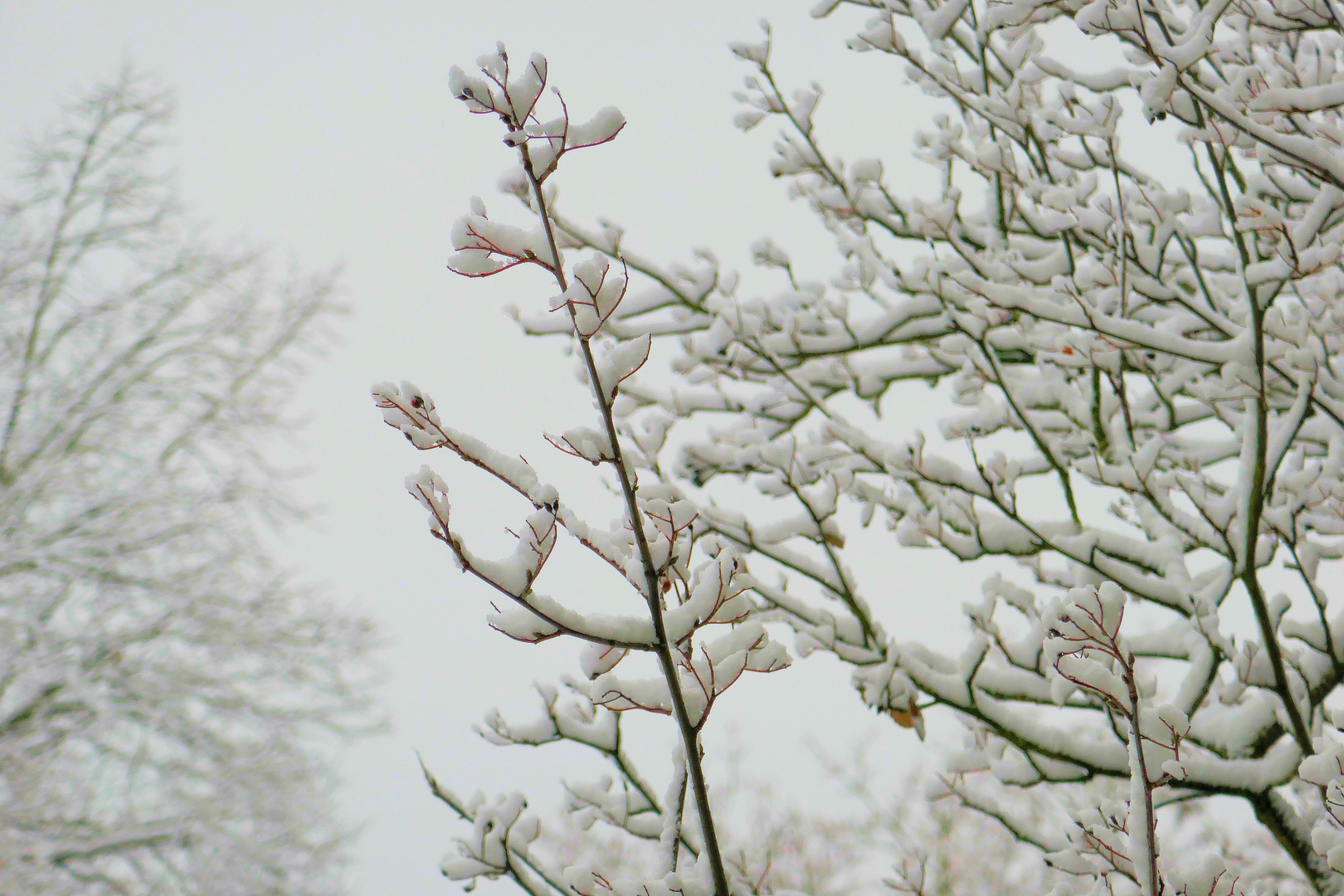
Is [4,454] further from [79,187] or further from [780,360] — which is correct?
[780,360]

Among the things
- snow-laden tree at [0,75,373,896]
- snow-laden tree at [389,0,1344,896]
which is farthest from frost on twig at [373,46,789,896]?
snow-laden tree at [0,75,373,896]

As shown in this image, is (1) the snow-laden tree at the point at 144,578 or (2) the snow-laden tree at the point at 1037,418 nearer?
(2) the snow-laden tree at the point at 1037,418

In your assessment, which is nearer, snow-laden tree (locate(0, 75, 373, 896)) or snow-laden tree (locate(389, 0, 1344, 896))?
snow-laden tree (locate(389, 0, 1344, 896))

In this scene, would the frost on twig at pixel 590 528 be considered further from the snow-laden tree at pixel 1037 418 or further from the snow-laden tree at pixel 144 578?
the snow-laden tree at pixel 144 578

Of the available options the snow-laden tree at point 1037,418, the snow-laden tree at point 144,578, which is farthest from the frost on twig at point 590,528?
the snow-laden tree at point 144,578

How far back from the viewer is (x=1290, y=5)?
5.30ft

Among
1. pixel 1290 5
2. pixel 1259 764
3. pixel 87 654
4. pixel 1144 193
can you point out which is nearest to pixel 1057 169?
pixel 1144 193

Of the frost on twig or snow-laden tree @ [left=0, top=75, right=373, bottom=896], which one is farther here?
snow-laden tree @ [left=0, top=75, right=373, bottom=896]

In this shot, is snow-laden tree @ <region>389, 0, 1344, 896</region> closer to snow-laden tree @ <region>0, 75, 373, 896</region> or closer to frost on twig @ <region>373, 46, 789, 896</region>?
frost on twig @ <region>373, 46, 789, 896</region>

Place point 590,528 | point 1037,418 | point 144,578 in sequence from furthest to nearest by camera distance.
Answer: point 144,578 → point 1037,418 → point 590,528

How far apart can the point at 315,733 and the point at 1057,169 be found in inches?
225

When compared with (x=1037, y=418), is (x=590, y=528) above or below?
below

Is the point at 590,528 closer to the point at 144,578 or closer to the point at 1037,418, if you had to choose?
the point at 1037,418

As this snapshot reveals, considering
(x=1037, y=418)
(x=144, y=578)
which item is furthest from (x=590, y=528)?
(x=144, y=578)
